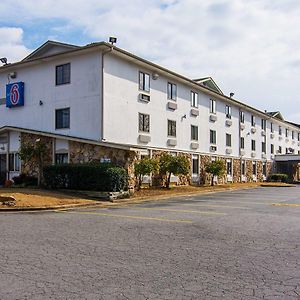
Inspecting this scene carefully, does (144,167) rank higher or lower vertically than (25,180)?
higher

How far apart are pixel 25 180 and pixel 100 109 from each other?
20.3 ft

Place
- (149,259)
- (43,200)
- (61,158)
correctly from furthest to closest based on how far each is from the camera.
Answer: (61,158) → (43,200) → (149,259)

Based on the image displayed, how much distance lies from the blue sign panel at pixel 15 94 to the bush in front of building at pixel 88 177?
781cm

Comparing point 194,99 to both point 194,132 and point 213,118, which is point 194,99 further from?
point 213,118

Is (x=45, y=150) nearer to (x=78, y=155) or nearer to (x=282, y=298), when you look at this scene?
(x=78, y=155)

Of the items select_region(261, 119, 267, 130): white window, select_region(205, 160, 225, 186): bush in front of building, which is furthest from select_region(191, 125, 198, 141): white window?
select_region(261, 119, 267, 130): white window

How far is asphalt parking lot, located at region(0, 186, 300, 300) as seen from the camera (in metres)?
5.16

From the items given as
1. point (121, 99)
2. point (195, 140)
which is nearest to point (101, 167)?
point (121, 99)

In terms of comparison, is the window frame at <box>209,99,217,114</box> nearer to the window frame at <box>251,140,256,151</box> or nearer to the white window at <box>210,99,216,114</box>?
the white window at <box>210,99,216,114</box>

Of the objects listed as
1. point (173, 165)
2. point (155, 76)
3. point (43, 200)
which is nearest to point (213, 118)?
point (155, 76)

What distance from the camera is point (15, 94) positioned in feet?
90.7

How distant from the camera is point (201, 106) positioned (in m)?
33.4

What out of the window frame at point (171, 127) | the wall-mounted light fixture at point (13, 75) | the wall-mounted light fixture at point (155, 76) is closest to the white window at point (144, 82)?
the wall-mounted light fixture at point (155, 76)

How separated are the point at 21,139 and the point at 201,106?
49.3ft
